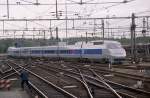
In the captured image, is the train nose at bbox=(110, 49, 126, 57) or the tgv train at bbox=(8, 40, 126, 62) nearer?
the train nose at bbox=(110, 49, 126, 57)

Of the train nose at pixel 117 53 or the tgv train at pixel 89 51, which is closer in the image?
the train nose at pixel 117 53

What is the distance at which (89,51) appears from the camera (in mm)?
56844

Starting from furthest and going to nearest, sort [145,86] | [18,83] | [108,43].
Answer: [108,43], [18,83], [145,86]

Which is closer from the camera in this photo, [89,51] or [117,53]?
[117,53]

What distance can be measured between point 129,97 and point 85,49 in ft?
131

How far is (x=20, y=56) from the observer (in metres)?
98.8

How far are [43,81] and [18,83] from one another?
228 cm

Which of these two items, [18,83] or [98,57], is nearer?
[18,83]

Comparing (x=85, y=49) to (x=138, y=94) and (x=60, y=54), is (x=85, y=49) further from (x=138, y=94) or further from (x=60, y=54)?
(x=138, y=94)

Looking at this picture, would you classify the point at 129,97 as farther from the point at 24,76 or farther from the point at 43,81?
the point at 43,81

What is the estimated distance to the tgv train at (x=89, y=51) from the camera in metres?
51.2

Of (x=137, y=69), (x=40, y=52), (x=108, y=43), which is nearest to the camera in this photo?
(x=137, y=69)

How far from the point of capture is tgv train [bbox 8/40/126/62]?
51.2m

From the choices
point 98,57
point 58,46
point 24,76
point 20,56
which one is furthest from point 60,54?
point 24,76
